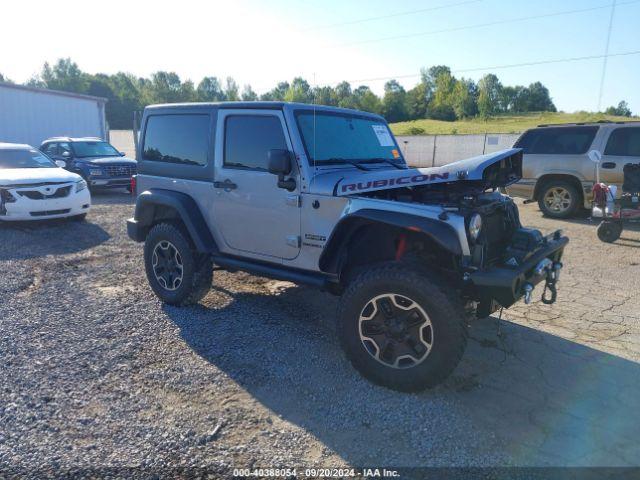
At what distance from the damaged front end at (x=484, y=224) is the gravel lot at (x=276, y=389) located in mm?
681

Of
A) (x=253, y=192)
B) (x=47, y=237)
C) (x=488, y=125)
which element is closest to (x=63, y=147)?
(x=47, y=237)

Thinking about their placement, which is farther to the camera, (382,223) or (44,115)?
(44,115)

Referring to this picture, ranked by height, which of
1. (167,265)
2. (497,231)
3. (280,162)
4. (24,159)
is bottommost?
(167,265)

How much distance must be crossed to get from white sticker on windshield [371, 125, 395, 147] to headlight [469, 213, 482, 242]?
194cm

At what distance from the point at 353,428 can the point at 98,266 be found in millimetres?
4946

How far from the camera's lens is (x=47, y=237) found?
8.34 meters

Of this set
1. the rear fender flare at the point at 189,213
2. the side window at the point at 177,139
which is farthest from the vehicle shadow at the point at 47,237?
the rear fender flare at the point at 189,213

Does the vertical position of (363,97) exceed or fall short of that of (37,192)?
it exceeds it

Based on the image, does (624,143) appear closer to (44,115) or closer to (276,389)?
(276,389)

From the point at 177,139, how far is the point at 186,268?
53.2 inches

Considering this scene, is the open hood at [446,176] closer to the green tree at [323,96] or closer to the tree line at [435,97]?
the green tree at [323,96]

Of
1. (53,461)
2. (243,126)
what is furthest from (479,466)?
(243,126)

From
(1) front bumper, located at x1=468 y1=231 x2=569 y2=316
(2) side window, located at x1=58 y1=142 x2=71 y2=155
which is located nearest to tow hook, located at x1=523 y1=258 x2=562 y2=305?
(1) front bumper, located at x1=468 y1=231 x2=569 y2=316

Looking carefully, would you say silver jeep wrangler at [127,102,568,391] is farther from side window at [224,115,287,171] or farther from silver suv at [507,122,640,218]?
silver suv at [507,122,640,218]
